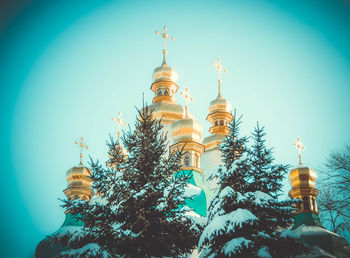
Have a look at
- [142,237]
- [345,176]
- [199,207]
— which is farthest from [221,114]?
[142,237]

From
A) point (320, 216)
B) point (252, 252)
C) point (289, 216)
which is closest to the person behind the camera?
point (252, 252)

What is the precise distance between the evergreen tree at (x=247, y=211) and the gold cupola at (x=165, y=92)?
14.3 metres

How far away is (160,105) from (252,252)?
1733 cm

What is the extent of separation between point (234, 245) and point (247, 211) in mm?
769

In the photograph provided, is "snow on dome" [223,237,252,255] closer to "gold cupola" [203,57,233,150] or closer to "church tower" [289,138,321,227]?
"church tower" [289,138,321,227]

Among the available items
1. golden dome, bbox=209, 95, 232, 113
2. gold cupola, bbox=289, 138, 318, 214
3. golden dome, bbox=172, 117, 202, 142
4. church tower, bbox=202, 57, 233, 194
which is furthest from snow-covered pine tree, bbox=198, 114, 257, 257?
golden dome, bbox=209, 95, 232, 113

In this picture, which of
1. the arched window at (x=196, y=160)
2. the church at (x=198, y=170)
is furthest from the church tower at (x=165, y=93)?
the arched window at (x=196, y=160)

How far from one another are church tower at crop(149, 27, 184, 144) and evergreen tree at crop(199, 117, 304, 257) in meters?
14.3

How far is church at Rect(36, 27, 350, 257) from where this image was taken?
56.6 feet

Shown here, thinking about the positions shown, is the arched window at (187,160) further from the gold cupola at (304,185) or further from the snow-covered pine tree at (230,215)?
the snow-covered pine tree at (230,215)

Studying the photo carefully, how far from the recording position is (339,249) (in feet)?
54.8

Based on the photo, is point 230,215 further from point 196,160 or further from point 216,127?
point 216,127

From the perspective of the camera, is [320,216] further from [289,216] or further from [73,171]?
[73,171]

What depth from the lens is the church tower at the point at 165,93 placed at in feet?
84.2
